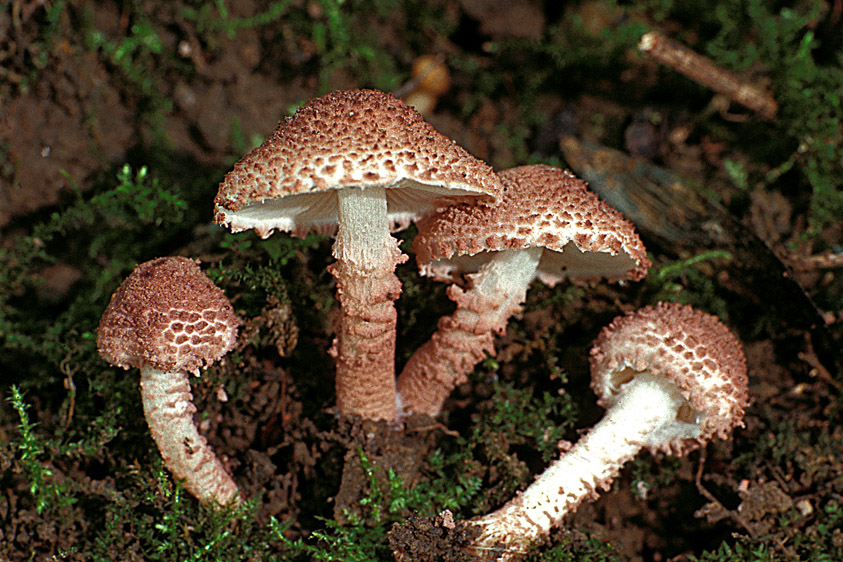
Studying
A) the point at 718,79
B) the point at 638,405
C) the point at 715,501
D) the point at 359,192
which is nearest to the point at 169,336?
the point at 359,192

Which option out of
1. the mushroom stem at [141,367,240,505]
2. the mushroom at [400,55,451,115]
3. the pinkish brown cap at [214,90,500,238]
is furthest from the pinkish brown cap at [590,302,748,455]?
the mushroom at [400,55,451,115]

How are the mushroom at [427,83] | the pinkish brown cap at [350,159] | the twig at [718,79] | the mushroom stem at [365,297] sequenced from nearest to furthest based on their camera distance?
the pinkish brown cap at [350,159] < the mushroom stem at [365,297] < the twig at [718,79] < the mushroom at [427,83]

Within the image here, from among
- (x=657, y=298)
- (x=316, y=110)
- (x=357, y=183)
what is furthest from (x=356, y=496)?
(x=657, y=298)

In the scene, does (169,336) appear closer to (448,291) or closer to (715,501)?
(448,291)

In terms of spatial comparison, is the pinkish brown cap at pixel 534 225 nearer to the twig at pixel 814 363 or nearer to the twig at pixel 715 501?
the twig at pixel 715 501

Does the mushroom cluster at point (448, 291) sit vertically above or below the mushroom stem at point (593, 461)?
above

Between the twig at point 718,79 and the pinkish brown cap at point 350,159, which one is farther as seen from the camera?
the twig at point 718,79

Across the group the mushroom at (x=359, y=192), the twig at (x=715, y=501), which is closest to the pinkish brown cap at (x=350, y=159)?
the mushroom at (x=359, y=192)
